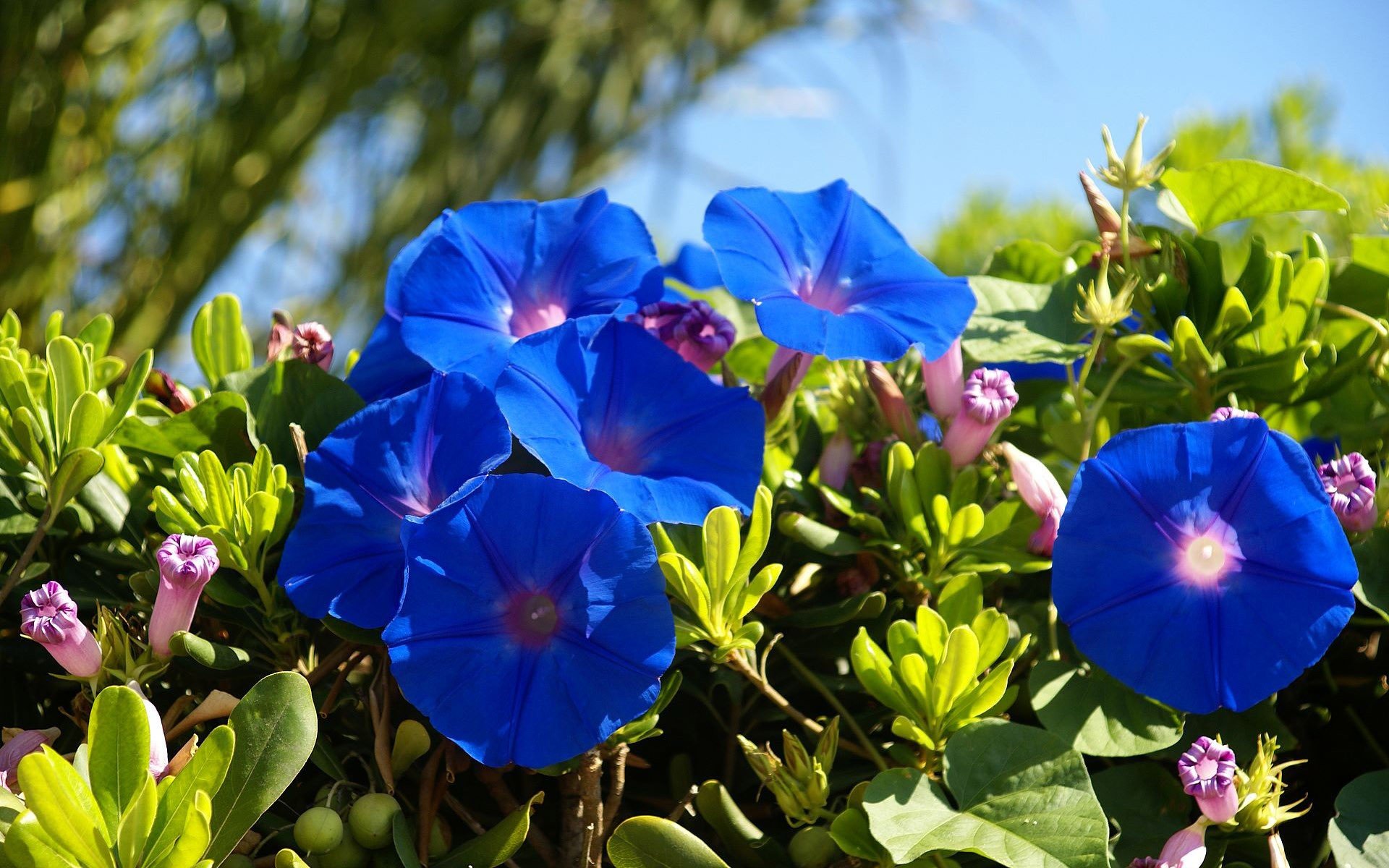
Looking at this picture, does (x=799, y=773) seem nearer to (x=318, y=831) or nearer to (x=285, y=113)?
(x=318, y=831)

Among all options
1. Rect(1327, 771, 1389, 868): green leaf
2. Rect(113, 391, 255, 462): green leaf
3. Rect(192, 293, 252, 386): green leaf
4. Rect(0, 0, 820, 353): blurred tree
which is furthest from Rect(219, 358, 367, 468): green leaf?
Rect(0, 0, 820, 353): blurred tree

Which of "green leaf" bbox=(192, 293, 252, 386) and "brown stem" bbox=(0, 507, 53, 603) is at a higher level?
"green leaf" bbox=(192, 293, 252, 386)

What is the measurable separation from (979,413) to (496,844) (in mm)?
426

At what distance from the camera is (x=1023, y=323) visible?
0.92 m

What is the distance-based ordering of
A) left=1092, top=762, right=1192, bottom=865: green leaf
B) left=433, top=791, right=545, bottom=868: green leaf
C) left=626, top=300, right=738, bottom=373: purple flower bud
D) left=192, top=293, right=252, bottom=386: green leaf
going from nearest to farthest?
1. left=433, top=791, right=545, bottom=868: green leaf
2. left=1092, top=762, right=1192, bottom=865: green leaf
3. left=626, top=300, right=738, bottom=373: purple flower bud
4. left=192, top=293, right=252, bottom=386: green leaf

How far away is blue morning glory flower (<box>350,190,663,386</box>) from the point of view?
0.85m

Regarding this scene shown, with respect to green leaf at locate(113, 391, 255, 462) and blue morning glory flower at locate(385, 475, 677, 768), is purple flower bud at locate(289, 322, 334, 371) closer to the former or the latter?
green leaf at locate(113, 391, 255, 462)

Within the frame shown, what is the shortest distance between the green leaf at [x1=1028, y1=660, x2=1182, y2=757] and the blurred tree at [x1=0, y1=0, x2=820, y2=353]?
3376 mm

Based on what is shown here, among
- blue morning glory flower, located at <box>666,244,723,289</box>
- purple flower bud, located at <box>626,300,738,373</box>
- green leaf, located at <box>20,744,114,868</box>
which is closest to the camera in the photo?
green leaf, located at <box>20,744,114,868</box>

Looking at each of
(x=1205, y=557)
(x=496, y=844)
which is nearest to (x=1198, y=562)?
(x=1205, y=557)

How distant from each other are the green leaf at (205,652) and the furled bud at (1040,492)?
513 millimetres

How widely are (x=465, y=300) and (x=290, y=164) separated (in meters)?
3.44

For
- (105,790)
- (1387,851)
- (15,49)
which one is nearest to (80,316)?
(15,49)

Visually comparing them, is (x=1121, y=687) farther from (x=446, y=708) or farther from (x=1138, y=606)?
(x=446, y=708)
